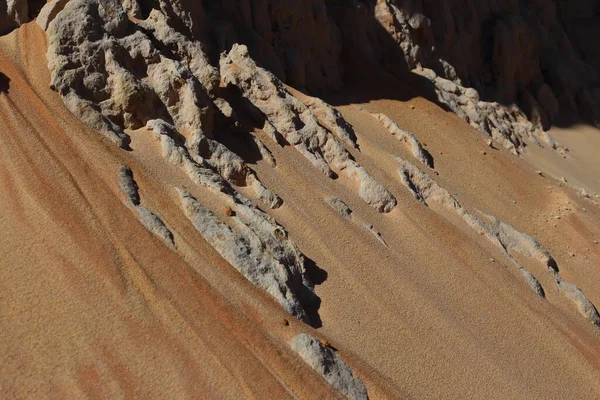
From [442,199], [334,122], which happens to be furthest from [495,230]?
[334,122]

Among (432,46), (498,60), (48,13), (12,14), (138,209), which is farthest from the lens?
(498,60)

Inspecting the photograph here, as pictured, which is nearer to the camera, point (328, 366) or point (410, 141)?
point (328, 366)

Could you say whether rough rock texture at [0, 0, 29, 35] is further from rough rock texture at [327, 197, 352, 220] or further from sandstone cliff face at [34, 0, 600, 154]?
rough rock texture at [327, 197, 352, 220]

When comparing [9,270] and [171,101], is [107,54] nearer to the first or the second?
[171,101]

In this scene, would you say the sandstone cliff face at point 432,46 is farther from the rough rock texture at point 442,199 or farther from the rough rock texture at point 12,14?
the rough rock texture at point 442,199

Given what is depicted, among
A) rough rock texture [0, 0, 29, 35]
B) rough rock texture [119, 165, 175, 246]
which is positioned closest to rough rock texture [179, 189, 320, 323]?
rough rock texture [119, 165, 175, 246]

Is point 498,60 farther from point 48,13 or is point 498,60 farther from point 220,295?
point 220,295

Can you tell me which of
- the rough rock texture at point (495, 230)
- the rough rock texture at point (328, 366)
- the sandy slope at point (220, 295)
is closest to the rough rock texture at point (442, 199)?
the rough rock texture at point (495, 230)

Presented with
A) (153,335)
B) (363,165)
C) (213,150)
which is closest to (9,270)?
(153,335)
